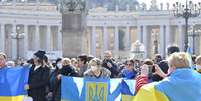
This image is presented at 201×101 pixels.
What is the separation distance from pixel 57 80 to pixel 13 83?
1044 mm

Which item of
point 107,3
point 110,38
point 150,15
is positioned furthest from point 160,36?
point 107,3

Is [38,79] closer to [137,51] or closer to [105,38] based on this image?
[137,51]

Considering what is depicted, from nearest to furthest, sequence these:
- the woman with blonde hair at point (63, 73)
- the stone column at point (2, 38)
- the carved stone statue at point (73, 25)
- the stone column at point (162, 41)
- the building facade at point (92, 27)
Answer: the woman with blonde hair at point (63, 73)
the carved stone statue at point (73, 25)
the stone column at point (2, 38)
the building facade at point (92, 27)
the stone column at point (162, 41)

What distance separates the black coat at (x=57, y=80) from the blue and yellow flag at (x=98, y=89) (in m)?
0.93

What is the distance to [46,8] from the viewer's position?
100m

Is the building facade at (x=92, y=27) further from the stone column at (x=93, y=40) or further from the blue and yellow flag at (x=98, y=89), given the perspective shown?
the blue and yellow flag at (x=98, y=89)

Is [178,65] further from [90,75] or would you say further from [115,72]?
[115,72]

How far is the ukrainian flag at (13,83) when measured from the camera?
11789 mm

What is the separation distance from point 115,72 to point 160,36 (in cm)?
8638

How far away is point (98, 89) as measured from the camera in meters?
11.0

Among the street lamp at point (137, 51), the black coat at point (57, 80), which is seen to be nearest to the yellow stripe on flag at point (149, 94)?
the black coat at point (57, 80)

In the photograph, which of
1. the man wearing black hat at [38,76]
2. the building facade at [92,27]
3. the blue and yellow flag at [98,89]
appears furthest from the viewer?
the building facade at [92,27]

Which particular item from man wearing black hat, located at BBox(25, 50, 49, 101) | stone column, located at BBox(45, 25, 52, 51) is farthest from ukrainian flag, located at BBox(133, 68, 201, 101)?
stone column, located at BBox(45, 25, 52, 51)

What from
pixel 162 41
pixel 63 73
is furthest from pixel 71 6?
pixel 162 41
